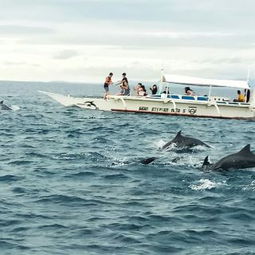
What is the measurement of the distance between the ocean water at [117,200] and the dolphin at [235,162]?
38 centimetres

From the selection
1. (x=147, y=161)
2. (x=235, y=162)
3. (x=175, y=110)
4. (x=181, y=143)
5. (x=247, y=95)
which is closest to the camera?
(x=235, y=162)

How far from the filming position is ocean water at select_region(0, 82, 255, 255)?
12.4 meters

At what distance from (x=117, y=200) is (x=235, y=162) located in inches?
246

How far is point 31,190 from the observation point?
17.2 meters

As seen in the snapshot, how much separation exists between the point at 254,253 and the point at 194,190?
5619 mm

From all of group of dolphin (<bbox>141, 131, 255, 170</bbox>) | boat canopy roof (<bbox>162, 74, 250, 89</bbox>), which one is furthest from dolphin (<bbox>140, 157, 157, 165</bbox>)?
boat canopy roof (<bbox>162, 74, 250, 89</bbox>)

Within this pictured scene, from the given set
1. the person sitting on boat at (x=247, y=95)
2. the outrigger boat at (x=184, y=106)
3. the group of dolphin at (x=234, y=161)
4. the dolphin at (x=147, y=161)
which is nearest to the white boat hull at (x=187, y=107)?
the outrigger boat at (x=184, y=106)

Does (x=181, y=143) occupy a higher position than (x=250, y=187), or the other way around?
(x=181, y=143)

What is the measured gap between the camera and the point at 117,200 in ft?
52.4

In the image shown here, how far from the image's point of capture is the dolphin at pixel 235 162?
66.7 feet

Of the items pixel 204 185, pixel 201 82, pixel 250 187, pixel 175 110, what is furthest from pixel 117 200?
pixel 201 82

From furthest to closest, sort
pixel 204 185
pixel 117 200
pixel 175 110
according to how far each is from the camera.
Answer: pixel 175 110 → pixel 204 185 → pixel 117 200

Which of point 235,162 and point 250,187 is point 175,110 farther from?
point 250,187

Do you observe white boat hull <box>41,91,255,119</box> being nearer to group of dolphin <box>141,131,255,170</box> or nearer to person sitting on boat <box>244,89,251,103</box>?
person sitting on boat <box>244,89,251,103</box>
